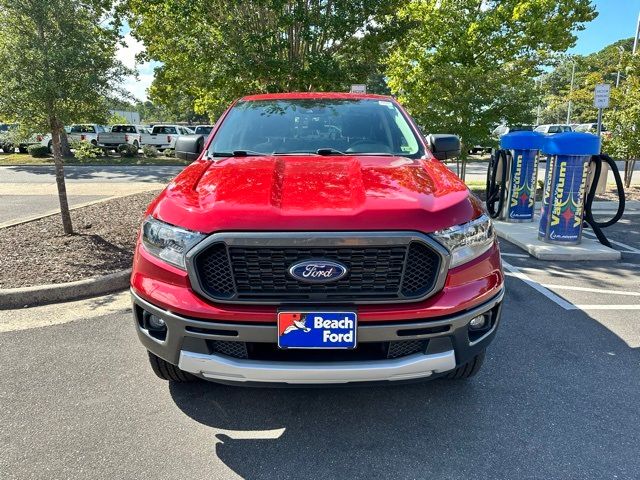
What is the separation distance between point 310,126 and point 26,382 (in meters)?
2.71

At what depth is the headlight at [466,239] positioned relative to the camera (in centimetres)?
230

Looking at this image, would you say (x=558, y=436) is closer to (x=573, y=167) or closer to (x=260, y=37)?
(x=573, y=167)

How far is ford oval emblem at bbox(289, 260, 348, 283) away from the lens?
2217mm

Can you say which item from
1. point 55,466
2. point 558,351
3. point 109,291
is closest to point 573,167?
point 558,351

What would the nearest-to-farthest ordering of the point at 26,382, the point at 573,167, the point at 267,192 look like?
1. the point at 267,192
2. the point at 26,382
3. the point at 573,167

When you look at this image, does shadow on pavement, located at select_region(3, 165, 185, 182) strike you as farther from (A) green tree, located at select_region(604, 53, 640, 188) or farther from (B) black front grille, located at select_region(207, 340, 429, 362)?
(B) black front grille, located at select_region(207, 340, 429, 362)

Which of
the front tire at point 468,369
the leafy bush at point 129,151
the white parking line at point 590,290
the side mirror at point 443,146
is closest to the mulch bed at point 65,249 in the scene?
the side mirror at point 443,146

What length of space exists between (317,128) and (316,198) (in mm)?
1500

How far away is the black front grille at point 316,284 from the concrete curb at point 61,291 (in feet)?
9.48

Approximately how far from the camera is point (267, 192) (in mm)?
2451

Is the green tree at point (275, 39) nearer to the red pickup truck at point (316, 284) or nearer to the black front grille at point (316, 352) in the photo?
the red pickup truck at point (316, 284)

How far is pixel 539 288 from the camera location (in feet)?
16.3

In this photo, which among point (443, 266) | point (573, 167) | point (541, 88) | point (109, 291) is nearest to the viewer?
point (443, 266)

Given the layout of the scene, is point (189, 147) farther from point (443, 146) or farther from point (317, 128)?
point (443, 146)
